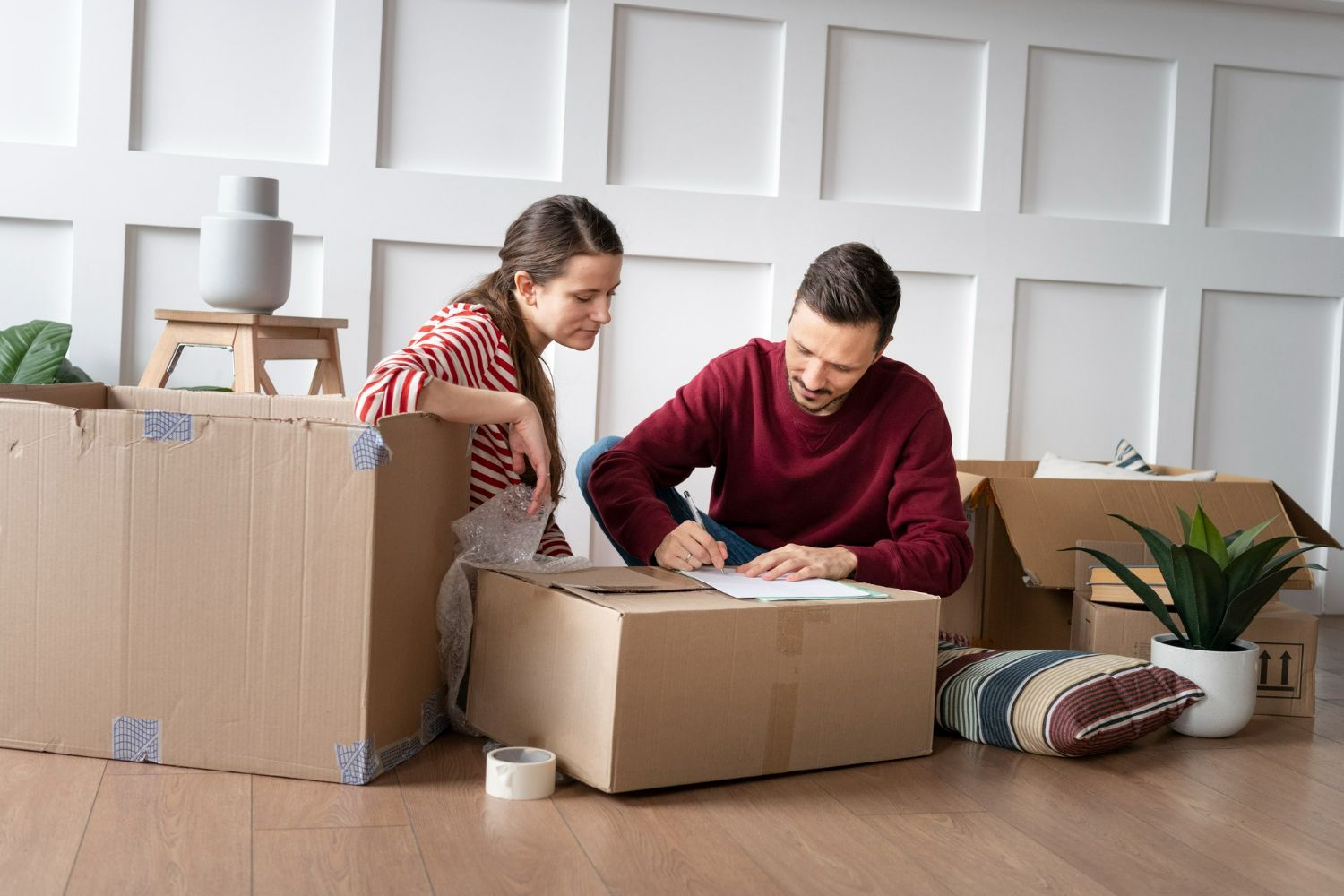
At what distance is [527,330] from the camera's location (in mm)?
1906

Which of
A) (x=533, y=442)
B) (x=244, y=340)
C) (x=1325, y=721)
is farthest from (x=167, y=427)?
(x=1325, y=721)

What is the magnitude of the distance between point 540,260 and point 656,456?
1.21 feet

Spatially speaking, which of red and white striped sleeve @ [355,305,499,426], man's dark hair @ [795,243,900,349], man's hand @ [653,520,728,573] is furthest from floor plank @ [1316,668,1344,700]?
red and white striped sleeve @ [355,305,499,426]

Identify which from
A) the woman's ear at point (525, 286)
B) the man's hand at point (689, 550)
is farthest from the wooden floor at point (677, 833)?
the woman's ear at point (525, 286)

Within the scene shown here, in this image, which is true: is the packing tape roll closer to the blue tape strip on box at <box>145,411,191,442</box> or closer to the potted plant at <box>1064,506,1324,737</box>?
the blue tape strip on box at <box>145,411,191,442</box>

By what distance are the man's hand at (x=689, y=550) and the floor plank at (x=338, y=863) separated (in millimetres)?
571

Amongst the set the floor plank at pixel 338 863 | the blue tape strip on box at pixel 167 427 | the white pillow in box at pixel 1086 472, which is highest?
the blue tape strip on box at pixel 167 427

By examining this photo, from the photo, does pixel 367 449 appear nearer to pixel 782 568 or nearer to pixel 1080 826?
pixel 782 568

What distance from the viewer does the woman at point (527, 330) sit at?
5.51 feet

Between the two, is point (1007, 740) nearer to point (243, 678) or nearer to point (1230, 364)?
point (243, 678)

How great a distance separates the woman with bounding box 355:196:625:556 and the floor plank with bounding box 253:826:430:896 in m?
0.53

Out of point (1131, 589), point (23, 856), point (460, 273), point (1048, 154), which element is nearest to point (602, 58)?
point (460, 273)

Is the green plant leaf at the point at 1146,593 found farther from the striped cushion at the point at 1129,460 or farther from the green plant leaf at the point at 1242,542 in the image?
the striped cushion at the point at 1129,460

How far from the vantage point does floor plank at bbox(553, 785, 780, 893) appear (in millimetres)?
1203
